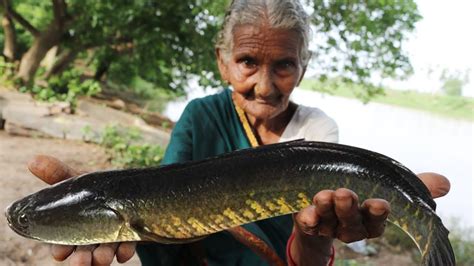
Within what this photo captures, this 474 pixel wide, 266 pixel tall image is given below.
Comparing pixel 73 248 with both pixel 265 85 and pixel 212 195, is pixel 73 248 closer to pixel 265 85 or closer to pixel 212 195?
pixel 212 195

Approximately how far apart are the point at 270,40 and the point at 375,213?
88cm

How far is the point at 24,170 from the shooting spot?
19.9 feet

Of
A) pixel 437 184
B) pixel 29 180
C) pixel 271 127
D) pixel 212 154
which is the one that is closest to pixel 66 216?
pixel 212 154

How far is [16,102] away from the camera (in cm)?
854

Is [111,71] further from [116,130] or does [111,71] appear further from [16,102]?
[116,130]

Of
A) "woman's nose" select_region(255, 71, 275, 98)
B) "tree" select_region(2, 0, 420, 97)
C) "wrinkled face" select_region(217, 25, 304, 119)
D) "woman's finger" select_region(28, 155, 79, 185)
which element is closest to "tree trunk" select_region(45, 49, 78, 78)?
"tree" select_region(2, 0, 420, 97)

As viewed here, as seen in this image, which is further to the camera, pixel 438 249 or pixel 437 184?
pixel 437 184

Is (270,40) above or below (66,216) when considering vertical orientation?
above

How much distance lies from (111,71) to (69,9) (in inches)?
147

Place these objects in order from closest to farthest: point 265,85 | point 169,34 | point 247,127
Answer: point 265,85 < point 247,127 < point 169,34

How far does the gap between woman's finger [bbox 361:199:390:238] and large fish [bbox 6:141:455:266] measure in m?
0.05

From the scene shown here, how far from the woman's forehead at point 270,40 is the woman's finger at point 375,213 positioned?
811 mm

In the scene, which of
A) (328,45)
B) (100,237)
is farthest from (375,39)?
(100,237)

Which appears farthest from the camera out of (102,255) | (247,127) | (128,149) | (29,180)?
(128,149)
